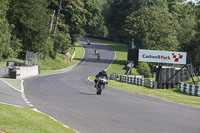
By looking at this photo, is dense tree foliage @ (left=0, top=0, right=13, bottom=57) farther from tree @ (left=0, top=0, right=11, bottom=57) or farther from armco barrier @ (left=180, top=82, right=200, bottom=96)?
armco barrier @ (left=180, top=82, right=200, bottom=96)

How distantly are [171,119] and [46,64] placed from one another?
56610 mm

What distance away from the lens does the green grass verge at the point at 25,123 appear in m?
9.79

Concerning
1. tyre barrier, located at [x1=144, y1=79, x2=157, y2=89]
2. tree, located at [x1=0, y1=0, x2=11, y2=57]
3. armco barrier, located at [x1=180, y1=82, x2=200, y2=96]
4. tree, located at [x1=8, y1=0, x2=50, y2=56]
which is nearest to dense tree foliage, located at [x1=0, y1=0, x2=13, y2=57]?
tree, located at [x1=0, y1=0, x2=11, y2=57]

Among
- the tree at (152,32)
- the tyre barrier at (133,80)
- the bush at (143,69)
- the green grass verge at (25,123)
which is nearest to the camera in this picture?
the green grass verge at (25,123)

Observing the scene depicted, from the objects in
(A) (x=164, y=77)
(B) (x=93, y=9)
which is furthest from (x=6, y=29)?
(B) (x=93, y=9)

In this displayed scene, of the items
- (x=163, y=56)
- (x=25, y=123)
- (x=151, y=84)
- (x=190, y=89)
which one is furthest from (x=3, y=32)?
(x=25, y=123)

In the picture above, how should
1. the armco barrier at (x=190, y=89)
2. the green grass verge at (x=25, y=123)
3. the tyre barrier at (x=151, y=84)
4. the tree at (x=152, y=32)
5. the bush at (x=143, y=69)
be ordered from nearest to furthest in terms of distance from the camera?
1. the green grass verge at (x=25, y=123)
2. the armco barrier at (x=190, y=89)
3. the tyre barrier at (x=151, y=84)
4. the bush at (x=143, y=69)
5. the tree at (x=152, y=32)

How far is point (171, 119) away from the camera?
49.5 feet

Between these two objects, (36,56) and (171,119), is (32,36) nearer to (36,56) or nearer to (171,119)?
(36,56)

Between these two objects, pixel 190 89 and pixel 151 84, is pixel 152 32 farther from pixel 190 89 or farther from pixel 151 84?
pixel 190 89

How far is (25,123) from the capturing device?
10641 mm

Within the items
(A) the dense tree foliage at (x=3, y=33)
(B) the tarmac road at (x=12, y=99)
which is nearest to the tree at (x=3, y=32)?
(A) the dense tree foliage at (x=3, y=33)

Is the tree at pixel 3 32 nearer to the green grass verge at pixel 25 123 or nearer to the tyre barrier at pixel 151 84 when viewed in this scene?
the tyre barrier at pixel 151 84

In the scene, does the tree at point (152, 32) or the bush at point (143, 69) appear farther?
the tree at point (152, 32)
